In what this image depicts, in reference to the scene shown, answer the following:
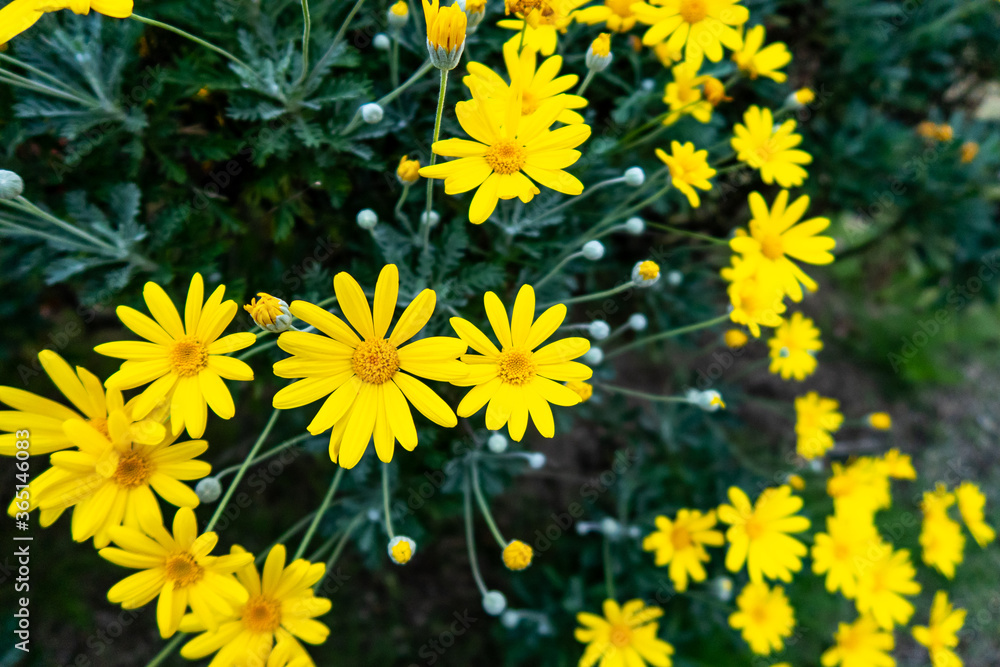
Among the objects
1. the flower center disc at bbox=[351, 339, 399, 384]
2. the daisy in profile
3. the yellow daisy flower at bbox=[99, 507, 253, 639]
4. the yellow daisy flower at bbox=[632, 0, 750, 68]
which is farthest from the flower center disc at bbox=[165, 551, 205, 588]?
the yellow daisy flower at bbox=[632, 0, 750, 68]

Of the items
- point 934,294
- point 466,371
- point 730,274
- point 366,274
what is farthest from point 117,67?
point 934,294

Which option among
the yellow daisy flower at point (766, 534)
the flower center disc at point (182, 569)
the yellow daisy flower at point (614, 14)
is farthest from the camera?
the yellow daisy flower at point (766, 534)

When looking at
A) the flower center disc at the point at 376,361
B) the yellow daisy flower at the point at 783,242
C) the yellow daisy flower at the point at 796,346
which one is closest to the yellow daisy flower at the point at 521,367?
the flower center disc at the point at 376,361

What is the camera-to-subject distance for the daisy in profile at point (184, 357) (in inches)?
53.8

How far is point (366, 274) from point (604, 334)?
2.60 feet

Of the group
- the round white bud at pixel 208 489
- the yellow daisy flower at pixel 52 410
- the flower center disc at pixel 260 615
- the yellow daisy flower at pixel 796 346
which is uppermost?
the yellow daisy flower at pixel 52 410

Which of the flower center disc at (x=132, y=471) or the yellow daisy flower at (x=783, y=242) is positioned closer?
the flower center disc at (x=132, y=471)

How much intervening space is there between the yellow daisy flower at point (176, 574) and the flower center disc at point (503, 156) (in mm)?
1135

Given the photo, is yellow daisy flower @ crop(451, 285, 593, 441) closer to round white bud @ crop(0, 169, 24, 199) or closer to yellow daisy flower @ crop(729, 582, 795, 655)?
round white bud @ crop(0, 169, 24, 199)

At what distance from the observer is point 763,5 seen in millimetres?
2527

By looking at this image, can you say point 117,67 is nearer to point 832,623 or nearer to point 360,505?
point 360,505

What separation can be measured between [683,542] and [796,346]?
3.07ft

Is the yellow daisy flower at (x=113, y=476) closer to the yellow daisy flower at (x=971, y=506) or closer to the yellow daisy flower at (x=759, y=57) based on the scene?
the yellow daisy flower at (x=759, y=57)

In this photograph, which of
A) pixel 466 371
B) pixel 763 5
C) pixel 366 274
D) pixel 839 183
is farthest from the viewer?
pixel 839 183
